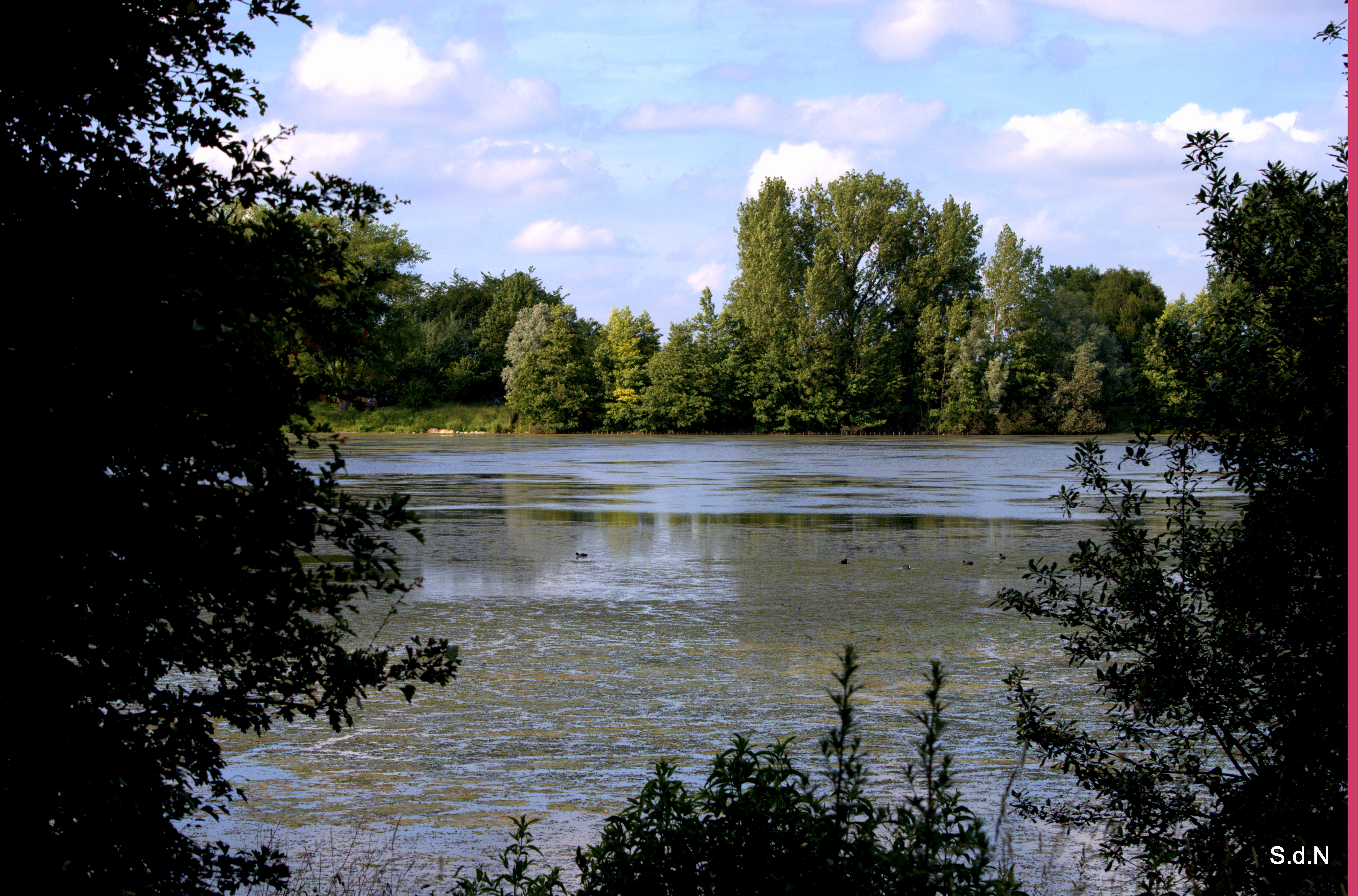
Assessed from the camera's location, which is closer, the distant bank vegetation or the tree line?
the tree line

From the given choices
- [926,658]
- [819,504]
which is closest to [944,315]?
[819,504]

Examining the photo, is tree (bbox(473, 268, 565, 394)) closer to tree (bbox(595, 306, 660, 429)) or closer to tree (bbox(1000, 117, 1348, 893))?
tree (bbox(595, 306, 660, 429))

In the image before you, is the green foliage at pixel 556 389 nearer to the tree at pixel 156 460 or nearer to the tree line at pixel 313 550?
the tree line at pixel 313 550

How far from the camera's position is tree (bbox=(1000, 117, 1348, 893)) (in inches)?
176

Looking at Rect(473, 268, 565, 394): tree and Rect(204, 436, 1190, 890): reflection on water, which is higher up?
Rect(473, 268, 565, 394): tree

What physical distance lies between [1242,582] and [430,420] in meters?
85.2

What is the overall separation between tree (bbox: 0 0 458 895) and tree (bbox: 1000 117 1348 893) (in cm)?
289

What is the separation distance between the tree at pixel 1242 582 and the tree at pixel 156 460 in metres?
2.89

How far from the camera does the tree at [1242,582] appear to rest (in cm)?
448

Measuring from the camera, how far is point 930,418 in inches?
3438

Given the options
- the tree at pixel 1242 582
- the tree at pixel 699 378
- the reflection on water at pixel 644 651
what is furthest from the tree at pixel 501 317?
the tree at pixel 1242 582

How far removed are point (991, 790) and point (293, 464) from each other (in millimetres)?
4521

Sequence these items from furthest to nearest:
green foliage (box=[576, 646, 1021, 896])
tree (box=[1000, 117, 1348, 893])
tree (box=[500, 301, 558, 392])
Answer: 1. tree (box=[500, 301, 558, 392])
2. tree (box=[1000, 117, 1348, 893])
3. green foliage (box=[576, 646, 1021, 896])

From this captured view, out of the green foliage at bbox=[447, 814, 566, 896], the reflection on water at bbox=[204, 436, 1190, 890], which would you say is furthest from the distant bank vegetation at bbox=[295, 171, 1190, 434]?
the green foliage at bbox=[447, 814, 566, 896]
